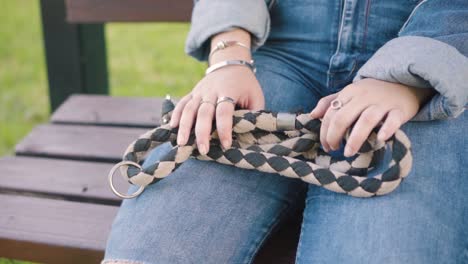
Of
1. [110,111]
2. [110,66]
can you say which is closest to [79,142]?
[110,111]

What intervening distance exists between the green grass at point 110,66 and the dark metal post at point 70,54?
611 mm

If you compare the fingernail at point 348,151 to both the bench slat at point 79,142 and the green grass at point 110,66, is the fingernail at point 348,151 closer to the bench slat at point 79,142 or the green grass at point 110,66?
the bench slat at point 79,142

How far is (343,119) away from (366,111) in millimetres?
35

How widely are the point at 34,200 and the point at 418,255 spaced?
0.84 meters

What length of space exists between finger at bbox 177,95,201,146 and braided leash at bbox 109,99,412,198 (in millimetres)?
17

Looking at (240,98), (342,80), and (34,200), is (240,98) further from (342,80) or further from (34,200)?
(34,200)

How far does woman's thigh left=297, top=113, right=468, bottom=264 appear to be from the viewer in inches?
33.4

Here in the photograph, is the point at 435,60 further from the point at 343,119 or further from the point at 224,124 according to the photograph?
the point at 224,124

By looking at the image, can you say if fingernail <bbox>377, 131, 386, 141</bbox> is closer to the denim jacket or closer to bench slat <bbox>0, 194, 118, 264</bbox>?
the denim jacket

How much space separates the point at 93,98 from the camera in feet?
6.05

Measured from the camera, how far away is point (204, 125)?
3.23ft

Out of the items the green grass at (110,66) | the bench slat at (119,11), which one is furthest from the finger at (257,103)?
the green grass at (110,66)

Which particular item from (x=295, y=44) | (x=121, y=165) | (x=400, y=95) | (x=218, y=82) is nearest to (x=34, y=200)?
(x=121, y=165)

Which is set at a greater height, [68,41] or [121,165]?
[121,165]
